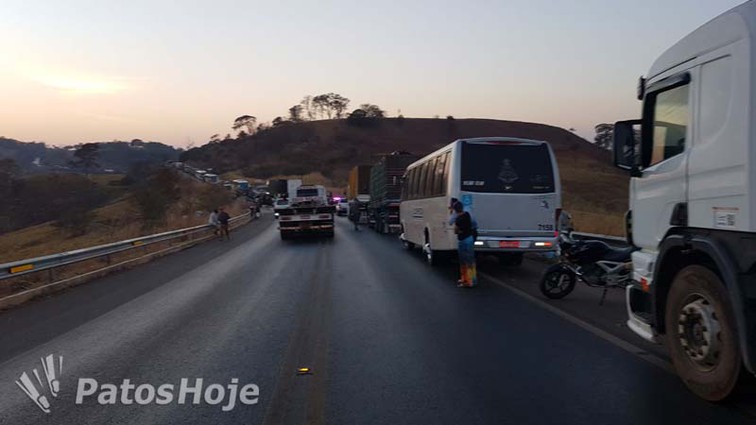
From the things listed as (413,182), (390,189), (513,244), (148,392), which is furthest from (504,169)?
(390,189)

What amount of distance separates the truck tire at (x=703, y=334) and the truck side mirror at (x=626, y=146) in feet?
4.58

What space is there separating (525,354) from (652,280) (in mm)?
1690

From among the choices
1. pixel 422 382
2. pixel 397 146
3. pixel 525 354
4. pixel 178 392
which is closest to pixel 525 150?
pixel 525 354

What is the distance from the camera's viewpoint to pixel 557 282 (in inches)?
441

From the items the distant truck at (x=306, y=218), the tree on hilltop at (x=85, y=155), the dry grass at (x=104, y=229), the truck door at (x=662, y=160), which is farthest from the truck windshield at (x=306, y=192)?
the tree on hilltop at (x=85, y=155)

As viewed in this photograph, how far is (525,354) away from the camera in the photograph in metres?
7.22

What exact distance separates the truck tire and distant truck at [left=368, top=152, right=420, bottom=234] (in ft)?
73.0

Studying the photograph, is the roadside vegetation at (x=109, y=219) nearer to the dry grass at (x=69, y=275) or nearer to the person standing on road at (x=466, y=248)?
the dry grass at (x=69, y=275)

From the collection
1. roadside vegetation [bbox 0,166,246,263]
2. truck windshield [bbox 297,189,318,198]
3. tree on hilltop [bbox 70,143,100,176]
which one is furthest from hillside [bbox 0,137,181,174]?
truck windshield [bbox 297,189,318,198]

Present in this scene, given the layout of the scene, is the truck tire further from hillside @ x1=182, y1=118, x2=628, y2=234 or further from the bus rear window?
hillside @ x1=182, y1=118, x2=628, y2=234

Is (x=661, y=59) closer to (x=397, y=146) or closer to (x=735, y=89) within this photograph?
(x=735, y=89)

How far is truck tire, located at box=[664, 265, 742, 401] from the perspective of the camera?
5043 millimetres

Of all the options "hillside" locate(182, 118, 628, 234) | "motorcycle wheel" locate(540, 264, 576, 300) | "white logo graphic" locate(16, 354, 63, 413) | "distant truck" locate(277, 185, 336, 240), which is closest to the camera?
"white logo graphic" locate(16, 354, 63, 413)

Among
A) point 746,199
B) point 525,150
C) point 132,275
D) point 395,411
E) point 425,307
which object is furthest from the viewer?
point 132,275
